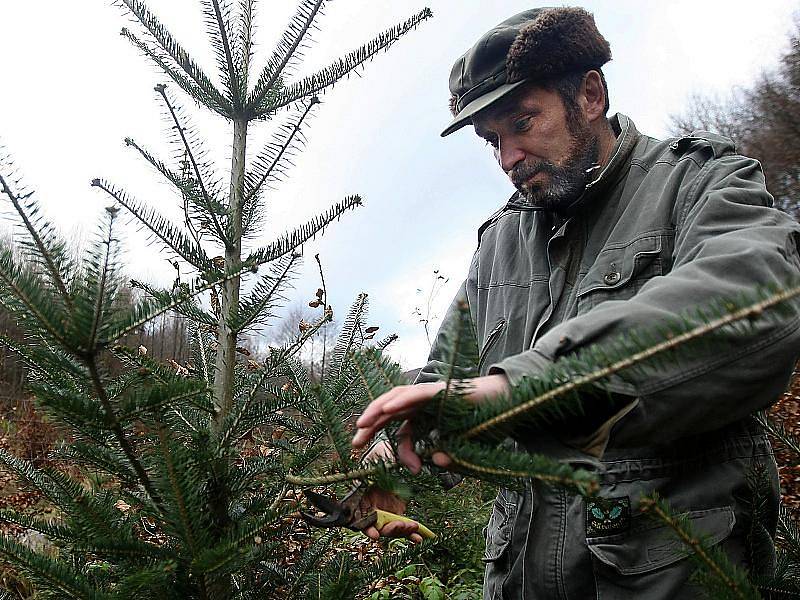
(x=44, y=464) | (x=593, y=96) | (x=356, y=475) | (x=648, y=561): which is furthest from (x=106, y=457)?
(x=44, y=464)

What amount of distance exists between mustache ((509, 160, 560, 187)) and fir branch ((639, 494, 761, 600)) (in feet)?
4.72

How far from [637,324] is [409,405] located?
406 mm

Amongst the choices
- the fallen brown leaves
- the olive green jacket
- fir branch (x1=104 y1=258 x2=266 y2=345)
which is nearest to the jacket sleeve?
the olive green jacket

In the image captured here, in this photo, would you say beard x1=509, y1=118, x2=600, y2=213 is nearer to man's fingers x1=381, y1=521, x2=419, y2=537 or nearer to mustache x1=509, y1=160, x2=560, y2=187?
mustache x1=509, y1=160, x2=560, y2=187

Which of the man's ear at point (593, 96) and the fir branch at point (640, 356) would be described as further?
the man's ear at point (593, 96)

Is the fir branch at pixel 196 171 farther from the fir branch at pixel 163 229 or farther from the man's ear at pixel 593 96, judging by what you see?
the man's ear at pixel 593 96

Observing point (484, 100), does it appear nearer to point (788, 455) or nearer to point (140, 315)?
point (140, 315)

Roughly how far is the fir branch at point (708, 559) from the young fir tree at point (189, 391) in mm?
540

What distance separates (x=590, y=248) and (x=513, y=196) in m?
0.59

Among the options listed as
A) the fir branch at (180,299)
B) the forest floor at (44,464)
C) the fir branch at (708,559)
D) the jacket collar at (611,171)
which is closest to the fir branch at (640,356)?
the fir branch at (708,559)

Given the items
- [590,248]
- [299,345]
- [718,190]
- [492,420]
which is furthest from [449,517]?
[492,420]

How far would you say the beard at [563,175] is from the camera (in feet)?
6.93

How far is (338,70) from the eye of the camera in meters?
2.41

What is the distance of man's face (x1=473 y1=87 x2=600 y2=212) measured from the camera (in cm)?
215
